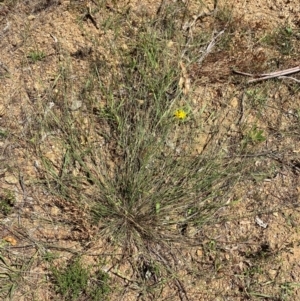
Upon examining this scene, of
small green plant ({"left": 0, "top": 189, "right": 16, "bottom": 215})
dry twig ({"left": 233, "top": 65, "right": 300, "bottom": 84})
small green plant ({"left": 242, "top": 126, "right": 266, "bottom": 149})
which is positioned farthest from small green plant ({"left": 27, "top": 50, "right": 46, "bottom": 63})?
small green plant ({"left": 242, "top": 126, "right": 266, "bottom": 149})

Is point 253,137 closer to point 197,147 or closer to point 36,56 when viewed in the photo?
point 197,147

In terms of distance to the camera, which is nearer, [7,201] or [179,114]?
[7,201]

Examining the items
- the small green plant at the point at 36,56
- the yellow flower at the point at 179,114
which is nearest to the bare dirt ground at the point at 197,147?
the small green plant at the point at 36,56

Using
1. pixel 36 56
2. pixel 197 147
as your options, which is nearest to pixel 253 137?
pixel 197 147

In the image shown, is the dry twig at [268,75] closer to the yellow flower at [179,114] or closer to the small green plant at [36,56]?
the yellow flower at [179,114]

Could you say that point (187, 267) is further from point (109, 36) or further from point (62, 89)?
point (109, 36)

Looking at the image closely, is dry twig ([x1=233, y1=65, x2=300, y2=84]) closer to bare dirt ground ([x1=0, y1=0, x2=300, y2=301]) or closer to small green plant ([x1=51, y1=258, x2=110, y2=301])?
bare dirt ground ([x1=0, y1=0, x2=300, y2=301])

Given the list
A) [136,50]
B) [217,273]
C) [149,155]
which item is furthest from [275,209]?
[136,50]
